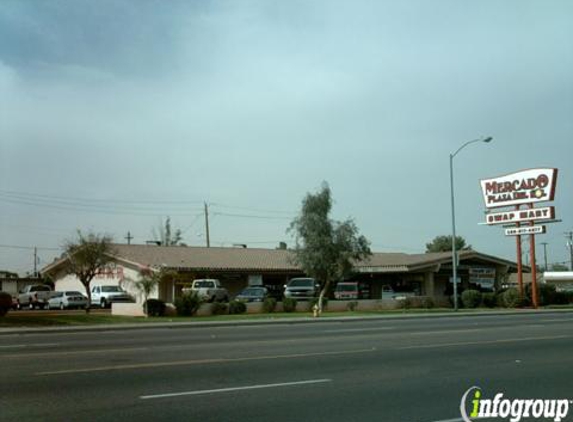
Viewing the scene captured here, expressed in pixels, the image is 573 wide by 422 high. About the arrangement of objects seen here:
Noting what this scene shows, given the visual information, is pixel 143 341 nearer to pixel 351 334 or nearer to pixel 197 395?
pixel 351 334

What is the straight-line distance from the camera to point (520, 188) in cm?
4691

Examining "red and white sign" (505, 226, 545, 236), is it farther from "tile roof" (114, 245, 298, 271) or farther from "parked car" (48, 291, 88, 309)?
"parked car" (48, 291, 88, 309)

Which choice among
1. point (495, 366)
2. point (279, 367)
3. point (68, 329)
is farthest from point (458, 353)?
point (68, 329)

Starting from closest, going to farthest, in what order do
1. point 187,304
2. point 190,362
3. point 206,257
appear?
point 190,362 → point 187,304 → point 206,257

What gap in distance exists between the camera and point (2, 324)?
2748cm

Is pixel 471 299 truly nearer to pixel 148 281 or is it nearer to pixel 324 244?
pixel 324 244

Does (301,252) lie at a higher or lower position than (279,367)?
higher

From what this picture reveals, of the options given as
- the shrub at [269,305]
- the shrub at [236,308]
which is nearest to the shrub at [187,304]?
the shrub at [236,308]

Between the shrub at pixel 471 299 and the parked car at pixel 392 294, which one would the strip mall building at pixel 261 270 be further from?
the shrub at pixel 471 299

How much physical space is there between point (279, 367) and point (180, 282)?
110 ft

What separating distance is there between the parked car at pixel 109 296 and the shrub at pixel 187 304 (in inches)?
488

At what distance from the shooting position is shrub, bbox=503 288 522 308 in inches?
1815

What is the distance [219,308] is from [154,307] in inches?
145

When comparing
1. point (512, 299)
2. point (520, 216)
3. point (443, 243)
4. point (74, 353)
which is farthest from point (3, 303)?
point (443, 243)
